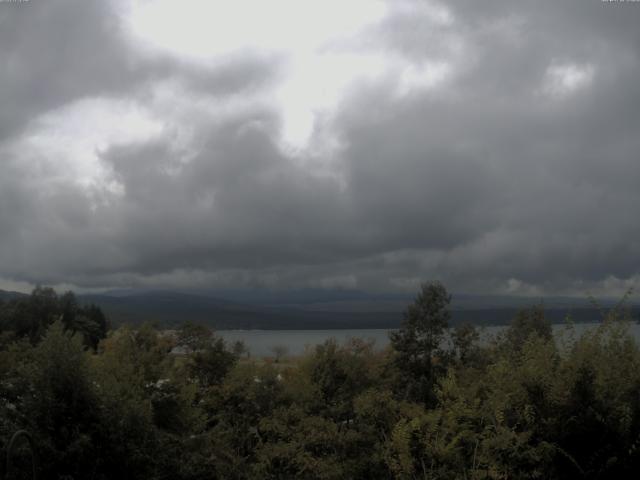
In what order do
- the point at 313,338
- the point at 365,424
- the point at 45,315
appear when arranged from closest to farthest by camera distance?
the point at 365,424
the point at 45,315
the point at 313,338

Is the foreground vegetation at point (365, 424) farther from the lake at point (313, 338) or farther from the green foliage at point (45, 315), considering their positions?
the green foliage at point (45, 315)

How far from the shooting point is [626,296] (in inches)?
438

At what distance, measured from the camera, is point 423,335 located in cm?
2414

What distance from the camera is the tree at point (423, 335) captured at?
2362 centimetres

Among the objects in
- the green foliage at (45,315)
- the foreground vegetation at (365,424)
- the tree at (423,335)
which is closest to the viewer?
the foreground vegetation at (365,424)

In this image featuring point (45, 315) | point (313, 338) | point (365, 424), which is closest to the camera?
point (365, 424)

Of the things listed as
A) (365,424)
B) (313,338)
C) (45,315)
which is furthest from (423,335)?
(45,315)

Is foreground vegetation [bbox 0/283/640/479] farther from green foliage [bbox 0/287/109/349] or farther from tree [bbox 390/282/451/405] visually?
green foliage [bbox 0/287/109/349]

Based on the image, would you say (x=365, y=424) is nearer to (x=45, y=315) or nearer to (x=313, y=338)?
(x=45, y=315)

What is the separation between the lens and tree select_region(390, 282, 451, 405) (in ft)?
77.5

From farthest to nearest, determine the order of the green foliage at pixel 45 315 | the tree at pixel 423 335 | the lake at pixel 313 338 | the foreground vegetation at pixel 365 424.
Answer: the green foliage at pixel 45 315 → the tree at pixel 423 335 → the lake at pixel 313 338 → the foreground vegetation at pixel 365 424

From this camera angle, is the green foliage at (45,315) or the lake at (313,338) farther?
the green foliage at (45,315)

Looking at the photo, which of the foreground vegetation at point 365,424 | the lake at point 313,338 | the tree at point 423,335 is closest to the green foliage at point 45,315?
the lake at point 313,338

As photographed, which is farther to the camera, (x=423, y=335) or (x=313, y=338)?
(x=313, y=338)
